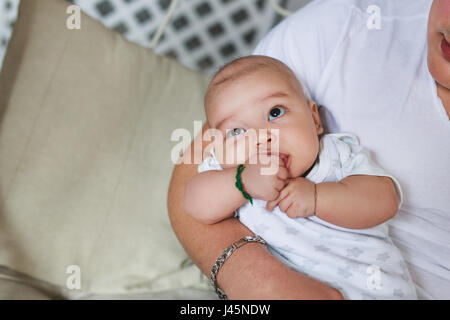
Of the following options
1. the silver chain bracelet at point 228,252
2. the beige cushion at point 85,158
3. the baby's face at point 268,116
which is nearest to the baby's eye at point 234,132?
the baby's face at point 268,116

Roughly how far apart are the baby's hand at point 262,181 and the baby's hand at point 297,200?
2 cm

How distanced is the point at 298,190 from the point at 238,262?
0.20m

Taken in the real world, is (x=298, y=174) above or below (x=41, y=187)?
above

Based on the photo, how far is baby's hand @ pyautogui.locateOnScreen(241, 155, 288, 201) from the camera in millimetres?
760

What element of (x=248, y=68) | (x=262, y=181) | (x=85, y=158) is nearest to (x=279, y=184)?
(x=262, y=181)

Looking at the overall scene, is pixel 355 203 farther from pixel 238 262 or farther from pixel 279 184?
pixel 238 262

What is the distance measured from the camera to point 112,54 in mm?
1208

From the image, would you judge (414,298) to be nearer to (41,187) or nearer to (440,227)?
(440,227)

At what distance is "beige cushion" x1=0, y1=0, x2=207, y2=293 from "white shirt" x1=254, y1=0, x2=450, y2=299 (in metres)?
0.48

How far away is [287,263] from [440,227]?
39cm

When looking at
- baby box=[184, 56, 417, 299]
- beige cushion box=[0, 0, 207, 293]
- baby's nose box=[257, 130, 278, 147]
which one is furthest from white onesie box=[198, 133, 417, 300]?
beige cushion box=[0, 0, 207, 293]

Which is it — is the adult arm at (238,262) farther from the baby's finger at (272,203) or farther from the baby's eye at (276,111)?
the baby's eye at (276,111)

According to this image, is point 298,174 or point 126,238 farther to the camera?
point 126,238
